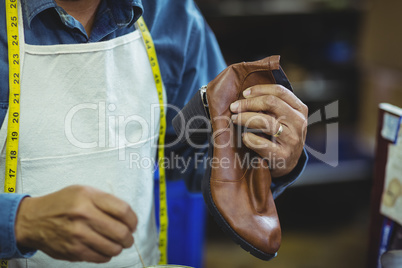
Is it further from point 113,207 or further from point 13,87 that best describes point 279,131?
point 13,87

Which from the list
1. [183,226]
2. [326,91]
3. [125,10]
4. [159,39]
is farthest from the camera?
[326,91]

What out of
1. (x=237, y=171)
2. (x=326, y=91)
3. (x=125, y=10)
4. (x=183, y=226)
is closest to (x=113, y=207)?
(x=237, y=171)

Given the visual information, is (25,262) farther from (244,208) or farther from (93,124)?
(244,208)

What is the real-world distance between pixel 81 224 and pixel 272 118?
396 mm

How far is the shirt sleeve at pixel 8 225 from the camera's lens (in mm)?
687

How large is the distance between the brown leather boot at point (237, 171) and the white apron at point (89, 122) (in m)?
0.17

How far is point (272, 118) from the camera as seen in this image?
851 millimetres

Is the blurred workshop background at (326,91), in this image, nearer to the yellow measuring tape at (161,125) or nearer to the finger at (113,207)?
the yellow measuring tape at (161,125)

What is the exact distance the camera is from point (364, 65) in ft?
8.38

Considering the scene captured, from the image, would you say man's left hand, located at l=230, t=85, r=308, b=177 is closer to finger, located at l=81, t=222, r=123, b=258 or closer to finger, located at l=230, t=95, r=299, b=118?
finger, located at l=230, t=95, r=299, b=118

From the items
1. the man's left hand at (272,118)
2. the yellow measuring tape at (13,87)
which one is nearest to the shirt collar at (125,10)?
the yellow measuring tape at (13,87)

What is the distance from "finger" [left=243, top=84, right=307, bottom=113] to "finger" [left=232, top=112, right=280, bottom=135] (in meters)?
0.04

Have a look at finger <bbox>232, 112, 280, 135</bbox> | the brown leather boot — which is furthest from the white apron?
finger <bbox>232, 112, 280, 135</bbox>

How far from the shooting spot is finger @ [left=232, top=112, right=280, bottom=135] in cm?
85
